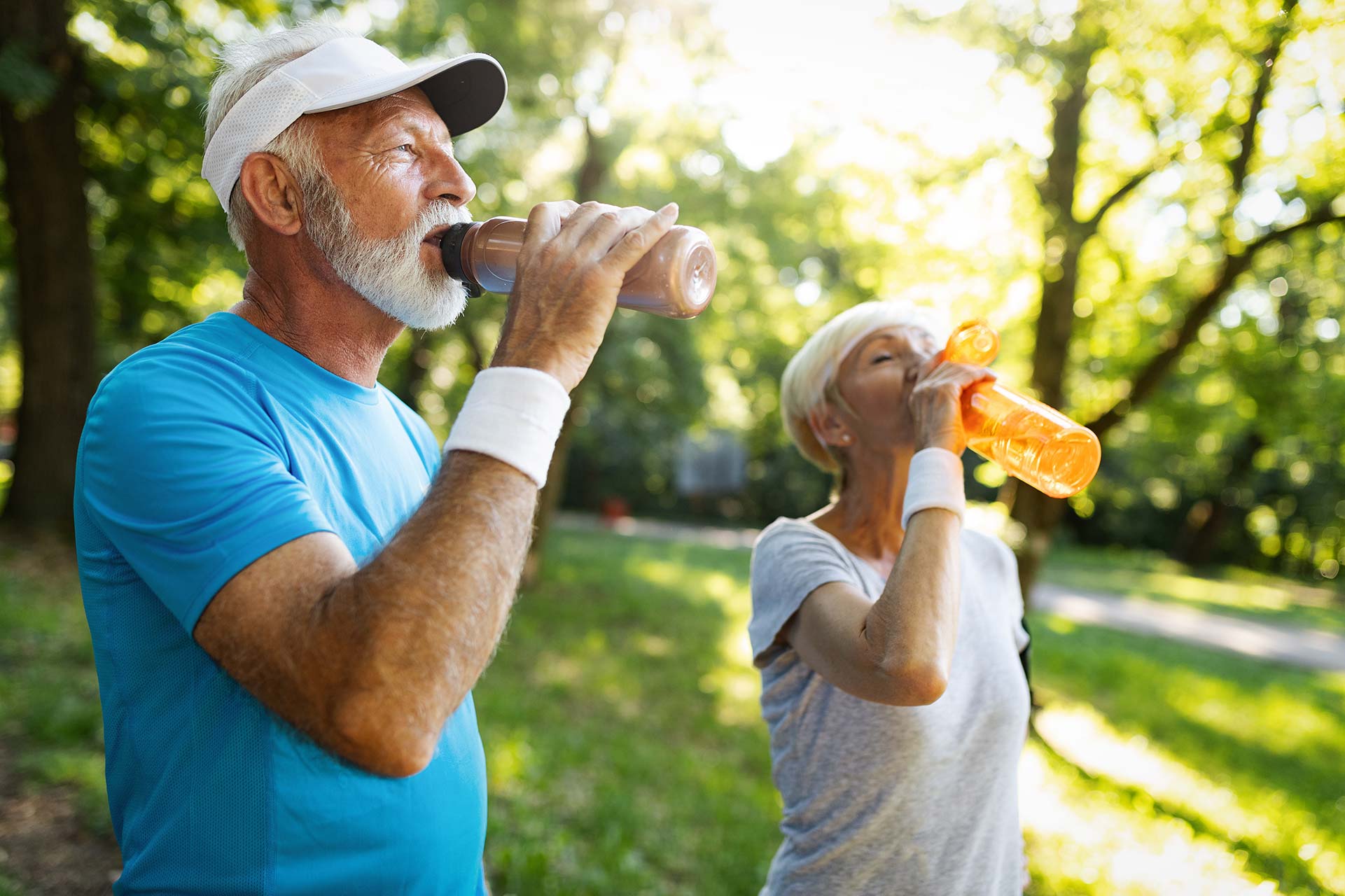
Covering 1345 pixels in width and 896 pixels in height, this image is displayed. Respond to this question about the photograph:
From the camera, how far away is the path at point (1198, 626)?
506 inches

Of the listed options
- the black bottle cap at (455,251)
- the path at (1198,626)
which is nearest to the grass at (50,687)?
the black bottle cap at (455,251)

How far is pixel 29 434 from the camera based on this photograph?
8.52 m

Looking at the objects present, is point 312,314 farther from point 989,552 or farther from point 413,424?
point 989,552

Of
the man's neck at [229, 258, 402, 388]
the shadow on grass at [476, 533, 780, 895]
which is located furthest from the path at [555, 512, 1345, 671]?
the man's neck at [229, 258, 402, 388]

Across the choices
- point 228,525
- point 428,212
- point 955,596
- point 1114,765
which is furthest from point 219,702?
point 1114,765

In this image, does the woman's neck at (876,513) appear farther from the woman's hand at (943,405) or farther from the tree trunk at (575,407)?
the tree trunk at (575,407)

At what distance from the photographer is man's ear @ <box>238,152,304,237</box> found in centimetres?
→ 141

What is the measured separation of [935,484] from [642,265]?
28.5 inches

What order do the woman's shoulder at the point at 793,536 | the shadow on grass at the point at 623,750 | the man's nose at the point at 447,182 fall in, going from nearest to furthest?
the man's nose at the point at 447,182 → the woman's shoulder at the point at 793,536 → the shadow on grass at the point at 623,750

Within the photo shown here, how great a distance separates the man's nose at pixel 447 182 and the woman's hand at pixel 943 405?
0.97 meters

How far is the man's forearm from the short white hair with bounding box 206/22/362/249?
69 cm

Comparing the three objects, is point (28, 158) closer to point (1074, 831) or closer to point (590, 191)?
point (590, 191)

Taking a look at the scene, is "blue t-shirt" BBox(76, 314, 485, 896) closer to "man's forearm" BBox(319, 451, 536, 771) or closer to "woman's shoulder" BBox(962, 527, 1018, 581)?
"man's forearm" BBox(319, 451, 536, 771)

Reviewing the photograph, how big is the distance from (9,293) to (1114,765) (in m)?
19.9
